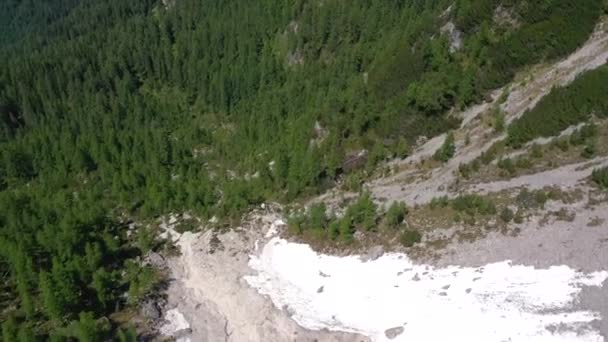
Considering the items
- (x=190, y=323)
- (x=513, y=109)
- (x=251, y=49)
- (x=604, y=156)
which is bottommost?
(x=190, y=323)

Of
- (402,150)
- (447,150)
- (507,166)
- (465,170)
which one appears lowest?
(507,166)

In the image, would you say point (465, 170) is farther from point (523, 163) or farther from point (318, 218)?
point (318, 218)

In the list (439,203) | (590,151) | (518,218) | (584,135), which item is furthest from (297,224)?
(584,135)

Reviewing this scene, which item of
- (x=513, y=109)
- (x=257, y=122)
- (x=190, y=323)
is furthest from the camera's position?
(x=257, y=122)

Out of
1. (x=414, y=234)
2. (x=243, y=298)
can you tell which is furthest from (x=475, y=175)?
(x=243, y=298)

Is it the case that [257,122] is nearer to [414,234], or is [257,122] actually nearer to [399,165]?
[399,165]

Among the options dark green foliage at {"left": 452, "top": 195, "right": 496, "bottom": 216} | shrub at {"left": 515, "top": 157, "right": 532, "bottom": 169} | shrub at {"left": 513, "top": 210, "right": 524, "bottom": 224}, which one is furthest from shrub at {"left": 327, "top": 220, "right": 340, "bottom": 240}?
shrub at {"left": 515, "top": 157, "right": 532, "bottom": 169}

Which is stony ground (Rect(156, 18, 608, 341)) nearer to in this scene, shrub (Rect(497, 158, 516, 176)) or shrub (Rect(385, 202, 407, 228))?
shrub (Rect(497, 158, 516, 176))
